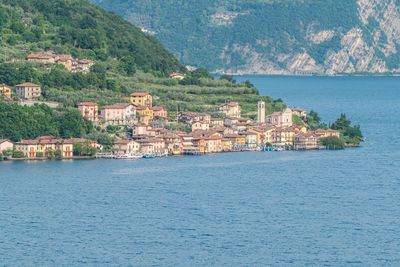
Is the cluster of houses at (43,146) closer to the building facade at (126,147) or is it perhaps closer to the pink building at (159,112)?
the building facade at (126,147)

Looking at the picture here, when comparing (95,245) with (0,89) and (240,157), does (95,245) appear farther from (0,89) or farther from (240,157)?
(0,89)

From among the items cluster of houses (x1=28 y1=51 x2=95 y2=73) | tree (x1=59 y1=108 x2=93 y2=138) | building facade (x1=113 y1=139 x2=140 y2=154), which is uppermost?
cluster of houses (x1=28 y1=51 x2=95 y2=73)

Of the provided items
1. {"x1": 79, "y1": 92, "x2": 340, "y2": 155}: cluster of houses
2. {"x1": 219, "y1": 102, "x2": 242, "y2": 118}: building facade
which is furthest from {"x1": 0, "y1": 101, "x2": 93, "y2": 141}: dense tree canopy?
{"x1": 219, "y1": 102, "x2": 242, "y2": 118}: building facade

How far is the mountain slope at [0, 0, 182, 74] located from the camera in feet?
465

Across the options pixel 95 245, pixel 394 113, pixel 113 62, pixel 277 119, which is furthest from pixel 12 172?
pixel 394 113

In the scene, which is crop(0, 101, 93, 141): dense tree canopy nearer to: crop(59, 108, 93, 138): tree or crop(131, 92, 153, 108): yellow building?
crop(59, 108, 93, 138): tree

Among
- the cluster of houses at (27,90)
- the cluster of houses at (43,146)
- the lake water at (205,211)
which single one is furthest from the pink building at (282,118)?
the cluster of houses at (43,146)

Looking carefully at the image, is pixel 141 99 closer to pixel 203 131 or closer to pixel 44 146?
pixel 203 131

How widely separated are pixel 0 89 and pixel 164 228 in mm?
50358

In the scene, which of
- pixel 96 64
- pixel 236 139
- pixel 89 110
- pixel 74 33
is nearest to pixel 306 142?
pixel 236 139

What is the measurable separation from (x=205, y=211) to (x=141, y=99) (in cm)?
4840

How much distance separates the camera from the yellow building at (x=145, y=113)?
357 feet

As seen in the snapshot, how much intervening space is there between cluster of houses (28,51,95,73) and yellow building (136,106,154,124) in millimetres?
21404

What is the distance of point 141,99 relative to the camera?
117 metres
